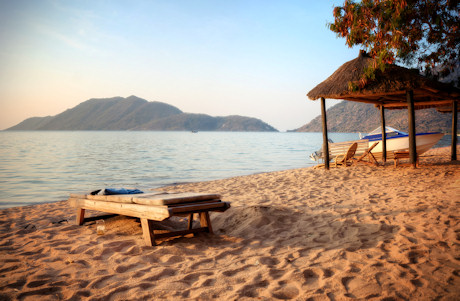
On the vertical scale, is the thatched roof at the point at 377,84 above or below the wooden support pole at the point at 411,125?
above

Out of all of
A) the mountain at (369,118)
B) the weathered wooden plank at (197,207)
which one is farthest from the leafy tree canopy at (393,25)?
the mountain at (369,118)

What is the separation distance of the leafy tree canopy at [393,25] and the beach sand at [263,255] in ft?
12.2

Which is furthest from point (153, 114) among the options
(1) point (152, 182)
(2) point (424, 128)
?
(1) point (152, 182)

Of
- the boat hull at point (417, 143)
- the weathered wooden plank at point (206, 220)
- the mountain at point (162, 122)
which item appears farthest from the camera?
the mountain at point (162, 122)

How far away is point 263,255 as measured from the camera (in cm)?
313

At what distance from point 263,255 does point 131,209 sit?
68.4 inches

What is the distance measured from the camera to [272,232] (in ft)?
13.0

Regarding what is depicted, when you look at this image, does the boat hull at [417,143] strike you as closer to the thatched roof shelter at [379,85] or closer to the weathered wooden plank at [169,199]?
the thatched roof shelter at [379,85]

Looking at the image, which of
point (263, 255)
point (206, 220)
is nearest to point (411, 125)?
point (206, 220)

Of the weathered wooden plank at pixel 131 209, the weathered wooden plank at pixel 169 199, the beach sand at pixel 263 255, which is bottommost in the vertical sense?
the beach sand at pixel 263 255

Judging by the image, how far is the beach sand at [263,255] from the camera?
2.36 metres

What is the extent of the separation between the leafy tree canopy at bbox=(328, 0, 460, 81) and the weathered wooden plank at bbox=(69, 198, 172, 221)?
6.31 m

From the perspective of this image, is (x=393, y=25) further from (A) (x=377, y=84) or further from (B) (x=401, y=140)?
(B) (x=401, y=140)

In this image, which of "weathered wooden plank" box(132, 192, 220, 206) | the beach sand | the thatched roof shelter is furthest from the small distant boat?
"weathered wooden plank" box(132, 192, 220, 206)
